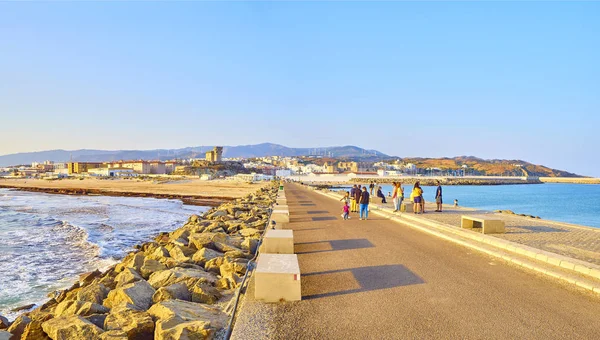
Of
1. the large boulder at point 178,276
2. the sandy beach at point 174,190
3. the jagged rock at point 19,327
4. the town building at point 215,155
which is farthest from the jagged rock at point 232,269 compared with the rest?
the town building at point 215,155

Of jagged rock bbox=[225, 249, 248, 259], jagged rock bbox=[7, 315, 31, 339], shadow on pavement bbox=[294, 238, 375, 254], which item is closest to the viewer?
jagged rock bbox=[7, 315, 31, 339]

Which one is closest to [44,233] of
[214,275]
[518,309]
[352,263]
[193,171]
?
[214,275]

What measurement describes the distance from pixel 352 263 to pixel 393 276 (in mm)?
1184

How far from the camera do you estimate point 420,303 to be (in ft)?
18.7

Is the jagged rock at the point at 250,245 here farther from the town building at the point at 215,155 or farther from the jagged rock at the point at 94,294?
the town building at the point at 215,155

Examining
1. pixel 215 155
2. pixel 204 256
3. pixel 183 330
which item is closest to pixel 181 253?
pixel 204 256

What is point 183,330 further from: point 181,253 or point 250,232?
point 250,232

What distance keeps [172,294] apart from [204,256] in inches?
122

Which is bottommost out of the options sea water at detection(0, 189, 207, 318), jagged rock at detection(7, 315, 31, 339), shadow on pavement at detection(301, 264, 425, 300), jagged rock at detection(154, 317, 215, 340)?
sea water at detection(0, 189, 207, 318)

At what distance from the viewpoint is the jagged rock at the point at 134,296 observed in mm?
6508

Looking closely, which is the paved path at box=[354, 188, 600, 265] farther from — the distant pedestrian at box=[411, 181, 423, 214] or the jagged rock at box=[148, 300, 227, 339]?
the jagged rock at box=[148, 300, 227, 339]

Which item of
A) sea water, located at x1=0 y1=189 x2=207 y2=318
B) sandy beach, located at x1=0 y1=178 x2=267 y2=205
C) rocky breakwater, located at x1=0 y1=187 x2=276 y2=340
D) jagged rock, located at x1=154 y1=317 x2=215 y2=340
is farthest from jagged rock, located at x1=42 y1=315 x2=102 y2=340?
sandy beach, located at x1=0 y1=178 x2=267 y2=205

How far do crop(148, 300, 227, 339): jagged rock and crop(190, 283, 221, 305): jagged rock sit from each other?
0.60m

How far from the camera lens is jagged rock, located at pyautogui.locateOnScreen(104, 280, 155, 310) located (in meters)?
6.51
